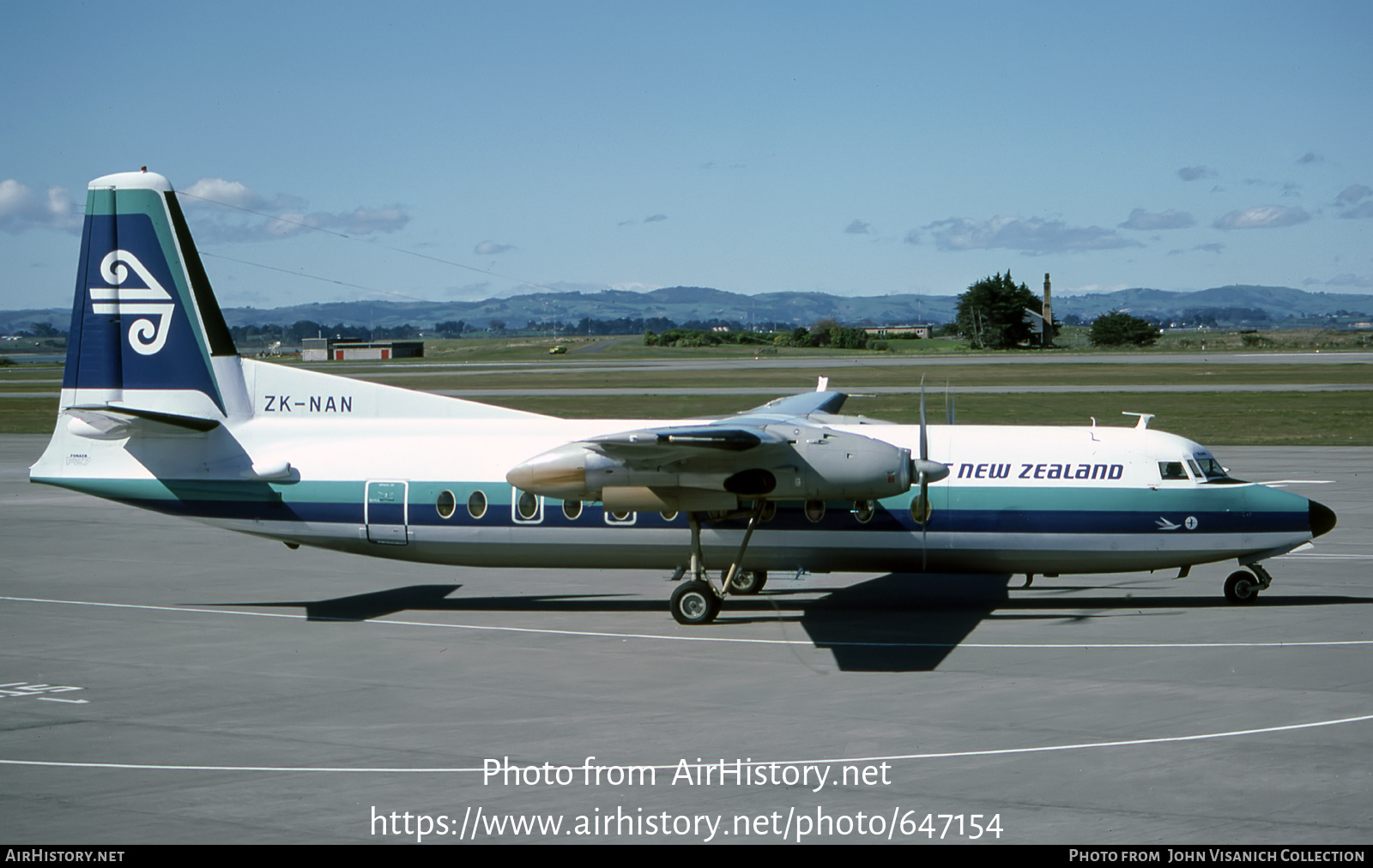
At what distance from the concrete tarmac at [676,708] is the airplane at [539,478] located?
1.12 m

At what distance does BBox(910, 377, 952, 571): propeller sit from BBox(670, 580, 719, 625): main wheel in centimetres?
334

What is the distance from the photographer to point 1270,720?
45.3 ft

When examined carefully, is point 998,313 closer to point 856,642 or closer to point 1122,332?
point 1122,332

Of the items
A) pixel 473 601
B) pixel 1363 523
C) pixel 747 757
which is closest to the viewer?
pixel 747 757

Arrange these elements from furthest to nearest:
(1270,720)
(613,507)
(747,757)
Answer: (613,507)
(1270,720)
(747,757)

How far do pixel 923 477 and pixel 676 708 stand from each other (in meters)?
5.75

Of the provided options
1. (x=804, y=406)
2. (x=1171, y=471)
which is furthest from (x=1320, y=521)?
(x=804, y=406)

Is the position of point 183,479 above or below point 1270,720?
above

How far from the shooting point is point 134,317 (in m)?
21.1

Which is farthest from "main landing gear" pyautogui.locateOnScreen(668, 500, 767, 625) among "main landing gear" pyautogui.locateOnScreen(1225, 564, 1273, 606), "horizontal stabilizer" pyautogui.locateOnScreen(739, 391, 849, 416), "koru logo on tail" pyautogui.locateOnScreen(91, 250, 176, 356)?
"koru logo on tail" pyautogui.locateOnScreen(91, 250, 176, 356)
